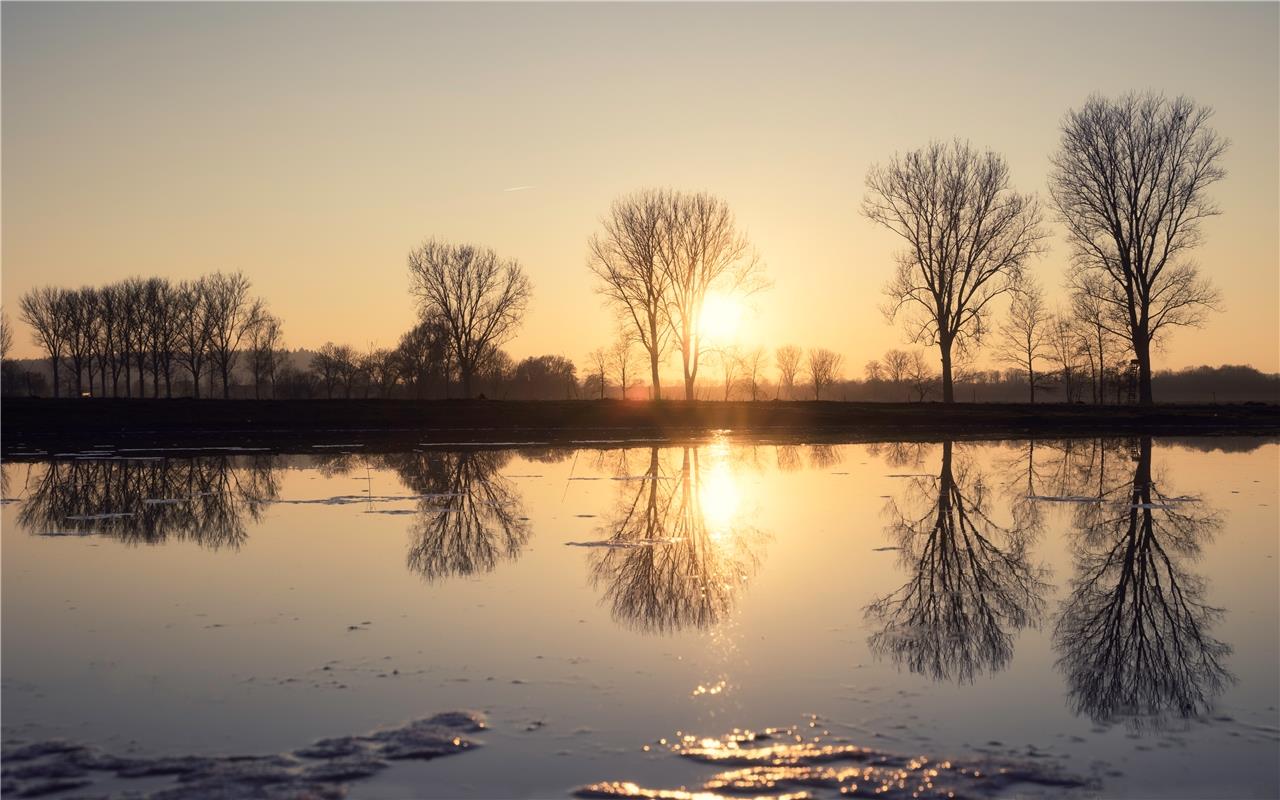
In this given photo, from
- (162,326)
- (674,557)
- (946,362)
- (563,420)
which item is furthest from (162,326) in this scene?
(674,557)

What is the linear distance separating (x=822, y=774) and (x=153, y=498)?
716 inches

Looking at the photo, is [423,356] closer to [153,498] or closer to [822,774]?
[153,498]

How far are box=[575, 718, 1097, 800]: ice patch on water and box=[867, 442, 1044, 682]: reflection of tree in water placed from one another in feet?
6.49

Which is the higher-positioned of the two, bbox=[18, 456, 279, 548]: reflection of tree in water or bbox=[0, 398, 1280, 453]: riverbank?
bbox=[0, 398, 1280, 453]: riverbank

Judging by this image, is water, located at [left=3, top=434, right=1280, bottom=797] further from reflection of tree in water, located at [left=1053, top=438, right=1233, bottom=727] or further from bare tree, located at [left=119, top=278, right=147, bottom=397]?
bare tree, located at [left=119, top=278, right=147, bottom=397]

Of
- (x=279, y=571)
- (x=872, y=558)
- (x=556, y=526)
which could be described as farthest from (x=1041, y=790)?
(x=556, y=526)

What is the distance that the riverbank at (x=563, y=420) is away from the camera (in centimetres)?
4672


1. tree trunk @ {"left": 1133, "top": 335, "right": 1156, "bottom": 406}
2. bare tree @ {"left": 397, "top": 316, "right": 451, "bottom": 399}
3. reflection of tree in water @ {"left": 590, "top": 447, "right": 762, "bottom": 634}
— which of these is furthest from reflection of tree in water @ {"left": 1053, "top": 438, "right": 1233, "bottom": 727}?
bare tree @ {"left": 397, "top": 316, "right": 451, "bottom": 399}

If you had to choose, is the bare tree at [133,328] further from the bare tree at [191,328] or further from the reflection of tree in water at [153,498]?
the reflection of tree in water at [153,498]

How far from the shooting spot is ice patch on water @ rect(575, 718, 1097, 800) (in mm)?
5926

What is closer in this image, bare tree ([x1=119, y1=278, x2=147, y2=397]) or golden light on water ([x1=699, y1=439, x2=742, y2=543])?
golden light on water ([x1=699, y1=439, x2=742, y2=543])

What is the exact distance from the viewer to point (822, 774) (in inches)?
243

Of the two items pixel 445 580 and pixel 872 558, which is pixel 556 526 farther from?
pixel 872 558

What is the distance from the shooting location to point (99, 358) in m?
92.6
